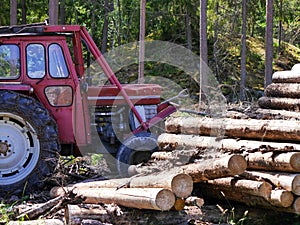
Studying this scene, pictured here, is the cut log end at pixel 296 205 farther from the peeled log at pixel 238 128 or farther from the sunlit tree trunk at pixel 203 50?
the sunlit tree trunk at pixel 203 50

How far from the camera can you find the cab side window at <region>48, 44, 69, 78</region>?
8.57 m

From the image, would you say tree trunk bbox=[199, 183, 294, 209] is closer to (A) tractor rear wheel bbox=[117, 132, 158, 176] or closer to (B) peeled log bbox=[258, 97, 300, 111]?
(A) tractor rear wheel bbox=[117, 132, 158, 176]

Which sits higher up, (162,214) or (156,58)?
(156,58)

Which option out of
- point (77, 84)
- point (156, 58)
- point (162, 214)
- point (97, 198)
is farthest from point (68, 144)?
point (156, 58)

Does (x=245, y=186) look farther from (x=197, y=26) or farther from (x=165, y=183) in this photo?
(x=197, y=26)

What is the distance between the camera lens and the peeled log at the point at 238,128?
6598 millimetres

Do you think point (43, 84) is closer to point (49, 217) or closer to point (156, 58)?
point (49, 217)

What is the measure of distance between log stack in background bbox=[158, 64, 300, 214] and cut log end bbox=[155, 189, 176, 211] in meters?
0.87

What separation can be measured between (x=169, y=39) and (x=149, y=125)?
67.1ft

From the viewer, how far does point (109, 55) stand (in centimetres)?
2947

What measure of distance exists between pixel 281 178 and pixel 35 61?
433 centimetres

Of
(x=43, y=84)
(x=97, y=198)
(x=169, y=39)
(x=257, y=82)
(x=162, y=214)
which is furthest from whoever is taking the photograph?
(x=169, y=39)

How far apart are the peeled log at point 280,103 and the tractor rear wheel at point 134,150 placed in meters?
1.85

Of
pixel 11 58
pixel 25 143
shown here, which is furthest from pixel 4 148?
pixel 11 58
